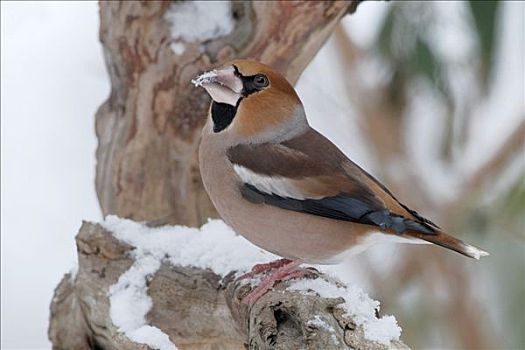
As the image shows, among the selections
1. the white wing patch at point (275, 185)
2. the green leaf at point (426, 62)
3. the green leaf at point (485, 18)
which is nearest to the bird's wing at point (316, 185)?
the white wing patch at point (275, 185)

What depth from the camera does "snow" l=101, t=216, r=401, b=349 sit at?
2.44 metres

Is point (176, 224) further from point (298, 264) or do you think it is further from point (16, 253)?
point (16, 253)

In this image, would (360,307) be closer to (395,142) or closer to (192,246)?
(192,246)

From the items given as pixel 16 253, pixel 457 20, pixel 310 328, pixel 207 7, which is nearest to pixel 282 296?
pixel 310 328

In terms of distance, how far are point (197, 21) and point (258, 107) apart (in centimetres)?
53

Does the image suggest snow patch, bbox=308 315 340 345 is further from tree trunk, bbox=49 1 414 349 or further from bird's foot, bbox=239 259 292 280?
tree trunk, bbox=49 1 414 349

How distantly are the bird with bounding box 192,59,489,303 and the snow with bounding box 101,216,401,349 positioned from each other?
0.11 metres

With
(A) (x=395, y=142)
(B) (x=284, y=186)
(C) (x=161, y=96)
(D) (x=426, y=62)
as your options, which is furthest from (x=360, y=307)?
(A) (x=395, y=142)

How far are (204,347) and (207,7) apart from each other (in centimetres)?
93

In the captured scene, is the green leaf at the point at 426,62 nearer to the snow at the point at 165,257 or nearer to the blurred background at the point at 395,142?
the blurred background at the point at 395,142

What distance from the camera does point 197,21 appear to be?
9.80 ft

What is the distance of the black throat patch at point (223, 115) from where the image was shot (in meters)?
2.55

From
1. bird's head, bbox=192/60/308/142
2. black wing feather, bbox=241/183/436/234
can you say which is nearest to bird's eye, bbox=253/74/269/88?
bird's head, bbox=192/60/308/142

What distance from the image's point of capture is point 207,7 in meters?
3.00
